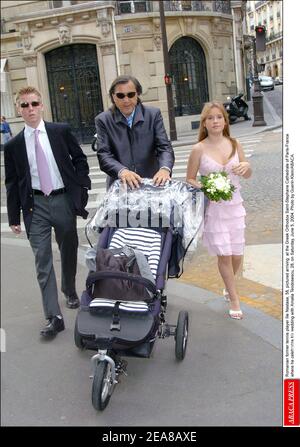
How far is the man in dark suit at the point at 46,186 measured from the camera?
3867mm

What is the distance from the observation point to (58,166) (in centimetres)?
394

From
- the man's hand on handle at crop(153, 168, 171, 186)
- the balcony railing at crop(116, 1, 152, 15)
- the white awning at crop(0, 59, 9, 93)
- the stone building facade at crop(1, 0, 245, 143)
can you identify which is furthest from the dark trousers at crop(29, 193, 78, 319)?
the white awning at crop(0, 59, 9, 93)

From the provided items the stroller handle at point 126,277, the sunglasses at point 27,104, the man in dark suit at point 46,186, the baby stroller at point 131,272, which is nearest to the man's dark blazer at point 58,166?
the man in dark suit at point 46,186

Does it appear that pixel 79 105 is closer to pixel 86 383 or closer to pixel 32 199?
pixel 32 199

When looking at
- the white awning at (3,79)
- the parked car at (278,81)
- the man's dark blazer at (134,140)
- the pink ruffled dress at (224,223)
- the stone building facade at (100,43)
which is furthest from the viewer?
the white awning at (3,79)

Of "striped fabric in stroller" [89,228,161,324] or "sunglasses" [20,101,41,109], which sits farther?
"sunglasses" [20,101,41,109]

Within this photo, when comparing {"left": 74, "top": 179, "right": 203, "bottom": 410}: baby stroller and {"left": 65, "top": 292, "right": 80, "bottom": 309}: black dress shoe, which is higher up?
{"left": 74, "top": 179, "right": 203, "bottom": 410}: baby stroller

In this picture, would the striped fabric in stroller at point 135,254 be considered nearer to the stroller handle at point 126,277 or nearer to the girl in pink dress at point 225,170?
the stroller handle at point 126,277

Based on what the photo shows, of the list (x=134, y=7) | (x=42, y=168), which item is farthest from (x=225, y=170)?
(x=134, y=7)

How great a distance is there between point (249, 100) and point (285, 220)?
67.9 inches

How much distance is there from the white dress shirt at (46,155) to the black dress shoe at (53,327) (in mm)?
1071

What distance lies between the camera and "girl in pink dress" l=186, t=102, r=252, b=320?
363cm

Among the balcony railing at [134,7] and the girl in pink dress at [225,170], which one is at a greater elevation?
the balcony railing at [134,7]

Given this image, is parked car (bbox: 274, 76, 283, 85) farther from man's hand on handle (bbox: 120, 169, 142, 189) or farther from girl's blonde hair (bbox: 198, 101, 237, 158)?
girl's blonde hair (bbox: 198, 101, 237, 158)
